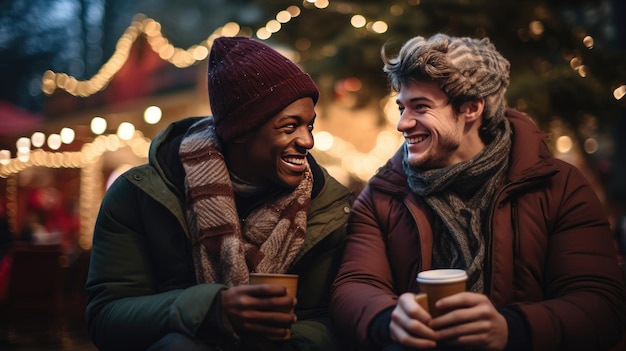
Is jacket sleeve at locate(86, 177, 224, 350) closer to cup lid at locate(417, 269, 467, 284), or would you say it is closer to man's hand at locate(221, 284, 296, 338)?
man's hand at locate(221, 284, 296, 338)

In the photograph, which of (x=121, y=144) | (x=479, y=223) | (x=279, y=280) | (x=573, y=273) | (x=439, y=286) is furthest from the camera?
(x=121, y=144)

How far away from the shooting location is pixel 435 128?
320cm

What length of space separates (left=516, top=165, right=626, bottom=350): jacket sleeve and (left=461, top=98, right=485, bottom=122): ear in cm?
43

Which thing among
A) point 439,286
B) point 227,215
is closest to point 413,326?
point 439,286

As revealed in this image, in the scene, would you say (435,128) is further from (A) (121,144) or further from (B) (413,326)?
(A) (121,144)

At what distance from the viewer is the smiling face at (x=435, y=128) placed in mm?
3207

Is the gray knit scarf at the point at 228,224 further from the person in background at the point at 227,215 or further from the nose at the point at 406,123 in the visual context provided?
the nose at the point at 406,123

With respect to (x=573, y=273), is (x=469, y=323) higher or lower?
lower

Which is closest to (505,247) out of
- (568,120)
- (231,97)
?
(231,97)

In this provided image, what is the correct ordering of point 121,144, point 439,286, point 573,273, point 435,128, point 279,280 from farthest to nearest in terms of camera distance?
point 121,144 < point 435,128 < point 573,273 < point 279,280 < point 439,286

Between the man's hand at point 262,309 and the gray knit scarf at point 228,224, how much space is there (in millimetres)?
330

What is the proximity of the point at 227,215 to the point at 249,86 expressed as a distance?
0.57 m

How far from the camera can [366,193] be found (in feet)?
11.5

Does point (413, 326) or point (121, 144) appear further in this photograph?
point (121, 144)
